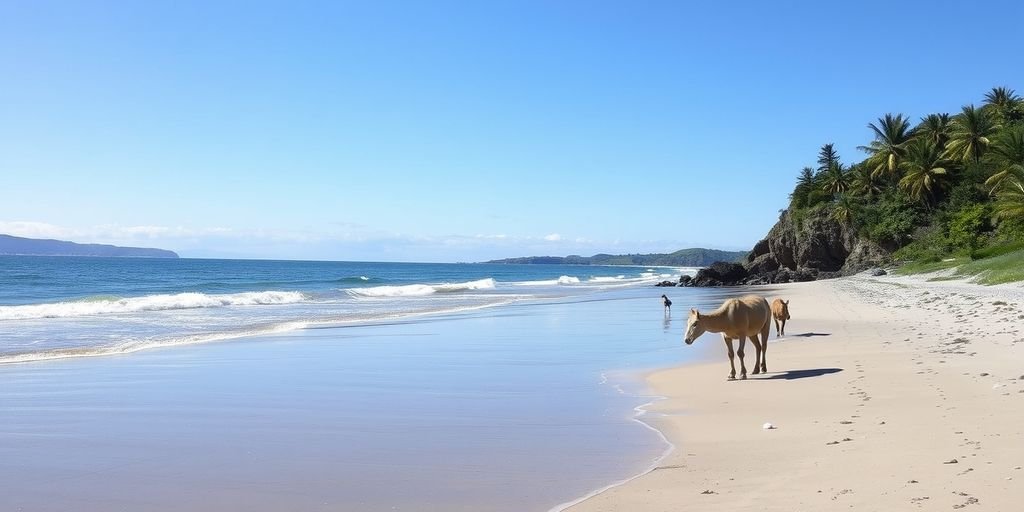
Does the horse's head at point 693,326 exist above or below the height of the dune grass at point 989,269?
below

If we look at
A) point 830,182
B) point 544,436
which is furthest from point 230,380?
point 830,182

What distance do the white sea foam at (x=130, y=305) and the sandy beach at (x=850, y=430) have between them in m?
28.3

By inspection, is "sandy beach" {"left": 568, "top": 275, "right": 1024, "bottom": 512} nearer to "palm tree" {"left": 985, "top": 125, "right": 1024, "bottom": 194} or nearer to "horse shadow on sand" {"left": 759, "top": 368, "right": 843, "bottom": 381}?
"horse shadow on sand" {"left": 759, "top": 368, "right": 843, "bottom": 381}

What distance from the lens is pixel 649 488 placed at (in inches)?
232

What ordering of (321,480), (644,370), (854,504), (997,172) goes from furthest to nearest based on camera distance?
(997,172)
(644,370)
(321,480)
(854,504)

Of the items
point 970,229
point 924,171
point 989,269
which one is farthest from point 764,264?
point 989,269

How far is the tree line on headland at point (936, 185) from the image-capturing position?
53.7 metres

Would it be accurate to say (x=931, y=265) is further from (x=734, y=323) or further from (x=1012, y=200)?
(x=734, y=323)

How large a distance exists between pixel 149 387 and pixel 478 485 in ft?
24.2

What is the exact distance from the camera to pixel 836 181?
7875 cm

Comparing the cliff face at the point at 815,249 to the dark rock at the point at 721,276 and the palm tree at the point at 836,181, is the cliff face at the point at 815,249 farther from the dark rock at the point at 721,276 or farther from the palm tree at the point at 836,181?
the palm tree at the point at 836,181

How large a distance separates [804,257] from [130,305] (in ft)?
194

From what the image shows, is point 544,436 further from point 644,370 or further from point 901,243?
point 901,243

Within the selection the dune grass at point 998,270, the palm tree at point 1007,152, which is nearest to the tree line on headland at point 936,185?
the palm tree at point 1007,152
